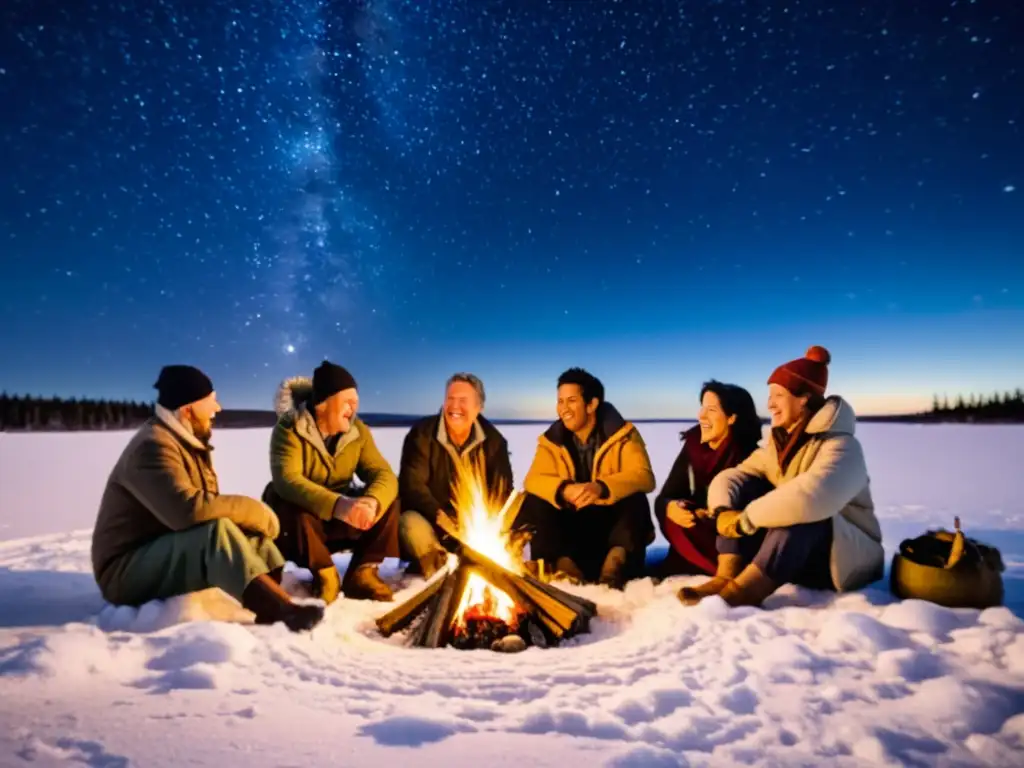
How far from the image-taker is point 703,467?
531cm

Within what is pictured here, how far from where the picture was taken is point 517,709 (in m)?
2.95

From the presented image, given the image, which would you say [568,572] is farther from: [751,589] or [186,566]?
[186,566]

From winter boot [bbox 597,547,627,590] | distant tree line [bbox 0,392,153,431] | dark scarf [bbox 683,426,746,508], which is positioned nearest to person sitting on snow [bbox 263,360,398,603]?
winter boot [bbox 597,547,627,590]

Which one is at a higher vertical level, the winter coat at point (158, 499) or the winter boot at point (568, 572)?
the winter coat at point (158, 499)

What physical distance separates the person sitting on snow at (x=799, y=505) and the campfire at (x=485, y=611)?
3.08ft

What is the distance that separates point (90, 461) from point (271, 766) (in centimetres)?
2064

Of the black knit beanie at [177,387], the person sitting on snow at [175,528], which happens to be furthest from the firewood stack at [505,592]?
the black knit beanie at [177,387]

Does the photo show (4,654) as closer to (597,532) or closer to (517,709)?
(517,709)

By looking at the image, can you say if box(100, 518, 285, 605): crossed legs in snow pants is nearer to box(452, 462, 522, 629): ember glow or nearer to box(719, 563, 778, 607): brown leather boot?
box(452, 462, 522, 629): ember glow

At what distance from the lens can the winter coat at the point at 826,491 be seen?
13.9 feet

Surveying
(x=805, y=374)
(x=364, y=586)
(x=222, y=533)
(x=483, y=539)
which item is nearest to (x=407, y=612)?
(x=483, y=539)

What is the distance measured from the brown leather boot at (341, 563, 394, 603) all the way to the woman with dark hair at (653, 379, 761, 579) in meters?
2.19

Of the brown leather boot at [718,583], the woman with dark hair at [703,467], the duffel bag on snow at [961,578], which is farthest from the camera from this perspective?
the woman with dark hair at [703,467]

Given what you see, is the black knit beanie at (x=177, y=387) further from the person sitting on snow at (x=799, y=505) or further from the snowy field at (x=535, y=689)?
the person sitting on snow at (x=799, y=505)
